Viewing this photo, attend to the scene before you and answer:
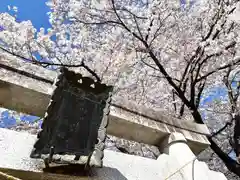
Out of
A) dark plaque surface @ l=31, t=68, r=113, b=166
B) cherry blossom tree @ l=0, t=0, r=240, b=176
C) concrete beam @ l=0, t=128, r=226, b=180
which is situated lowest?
concrete beam @ l=0, t=128, r=226, b=180

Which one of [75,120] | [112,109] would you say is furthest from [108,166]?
[112,109]

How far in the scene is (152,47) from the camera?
7758 mm

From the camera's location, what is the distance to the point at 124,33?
8297 millimetres

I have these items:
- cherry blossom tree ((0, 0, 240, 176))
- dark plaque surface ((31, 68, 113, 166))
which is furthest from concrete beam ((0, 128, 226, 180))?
cherry blossom tree ((0, 0, 240, 176))

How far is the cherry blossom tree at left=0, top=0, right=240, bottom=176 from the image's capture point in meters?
7.33

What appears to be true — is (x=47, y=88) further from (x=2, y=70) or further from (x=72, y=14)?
(x=72, y=14)

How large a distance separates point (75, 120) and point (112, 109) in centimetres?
75

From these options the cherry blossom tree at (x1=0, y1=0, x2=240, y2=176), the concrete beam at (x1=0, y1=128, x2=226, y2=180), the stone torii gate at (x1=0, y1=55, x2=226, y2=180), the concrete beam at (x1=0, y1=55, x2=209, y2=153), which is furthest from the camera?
the cherry blossom tree at (x1=0, y1=0, x2=240, y2=176)

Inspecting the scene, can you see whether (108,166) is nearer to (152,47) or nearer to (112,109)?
(112,109)

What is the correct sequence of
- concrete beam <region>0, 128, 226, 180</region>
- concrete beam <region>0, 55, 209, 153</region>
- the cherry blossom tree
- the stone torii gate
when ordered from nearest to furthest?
concrete beam <region>0, 128, 226, 180</region>, the stone torii gate, concrete beam <region>0, 55, 209, 153</region>, the cherry blossom tree

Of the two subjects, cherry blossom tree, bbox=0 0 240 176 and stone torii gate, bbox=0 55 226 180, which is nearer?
stone torii gate, bbox=0 55 226 180

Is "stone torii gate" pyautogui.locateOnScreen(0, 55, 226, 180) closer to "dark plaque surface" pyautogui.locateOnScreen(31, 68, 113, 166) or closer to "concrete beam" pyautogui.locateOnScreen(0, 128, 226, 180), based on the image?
"concrete beam" pyautogui.locateOnScreen(0, 128, 226, 180)

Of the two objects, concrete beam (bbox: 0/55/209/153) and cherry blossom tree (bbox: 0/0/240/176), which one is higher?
cherry blossom tree (bbox: 0/0/240/176)

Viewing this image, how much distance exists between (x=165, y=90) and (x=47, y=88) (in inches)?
262
